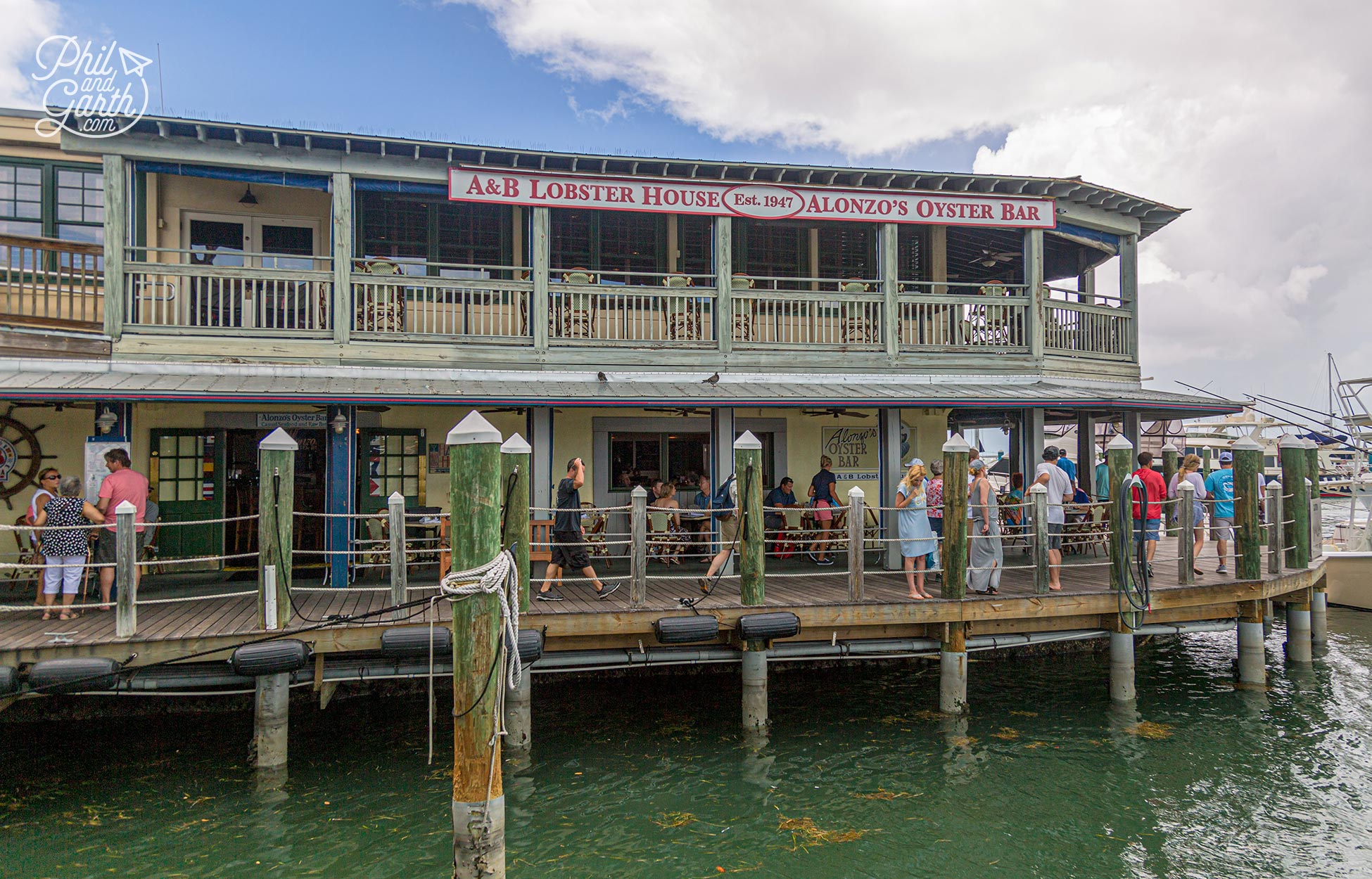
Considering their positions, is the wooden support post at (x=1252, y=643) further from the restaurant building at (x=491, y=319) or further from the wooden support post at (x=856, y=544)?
the wooden support post at (x=856, y=544)

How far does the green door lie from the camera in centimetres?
1135

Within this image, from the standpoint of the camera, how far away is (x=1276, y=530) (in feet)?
36.4

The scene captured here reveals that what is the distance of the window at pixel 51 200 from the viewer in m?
11.8

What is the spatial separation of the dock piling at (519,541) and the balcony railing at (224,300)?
16.0ft

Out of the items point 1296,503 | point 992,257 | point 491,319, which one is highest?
point 992,257

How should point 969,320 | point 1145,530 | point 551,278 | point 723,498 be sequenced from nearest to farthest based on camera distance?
point 1145,530, point 723,498, point 969,320, point 551,278

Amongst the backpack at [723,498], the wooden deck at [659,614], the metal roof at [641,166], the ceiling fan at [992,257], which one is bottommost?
the wooden deck at [659,614]

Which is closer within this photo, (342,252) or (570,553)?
(570,553)

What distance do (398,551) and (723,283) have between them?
6.49m

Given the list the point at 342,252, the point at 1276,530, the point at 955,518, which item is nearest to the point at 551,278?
the point at 342,252

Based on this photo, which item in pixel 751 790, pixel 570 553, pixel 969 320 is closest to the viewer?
pixel 751 790

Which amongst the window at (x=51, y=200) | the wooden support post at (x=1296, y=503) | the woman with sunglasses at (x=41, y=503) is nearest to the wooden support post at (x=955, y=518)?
the wooden support post at (x=1296, y=503)

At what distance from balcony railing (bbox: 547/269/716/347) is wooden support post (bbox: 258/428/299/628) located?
4859mm

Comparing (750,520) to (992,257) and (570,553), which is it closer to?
(570,553)
